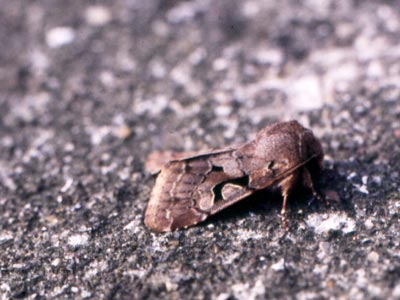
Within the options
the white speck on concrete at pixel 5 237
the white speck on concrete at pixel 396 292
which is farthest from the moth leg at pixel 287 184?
the white speck on concrete at pixel 5 237

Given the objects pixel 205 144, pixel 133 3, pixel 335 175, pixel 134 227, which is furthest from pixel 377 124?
pixel 133 3

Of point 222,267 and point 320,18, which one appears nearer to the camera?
point 222,267

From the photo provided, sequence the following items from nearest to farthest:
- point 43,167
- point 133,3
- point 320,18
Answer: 1. point 43,167
2. point 320,18
3. point 133,3

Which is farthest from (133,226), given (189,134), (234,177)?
(189,134)

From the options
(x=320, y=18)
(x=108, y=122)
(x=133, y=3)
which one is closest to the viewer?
(x=108, y=122)

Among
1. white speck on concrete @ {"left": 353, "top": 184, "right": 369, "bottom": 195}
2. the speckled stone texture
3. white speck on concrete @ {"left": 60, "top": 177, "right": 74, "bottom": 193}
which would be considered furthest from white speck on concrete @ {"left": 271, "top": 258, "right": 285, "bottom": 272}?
white speck on concrete @ {"left": 60, "top": 177, "right": 74, "bottom": 193}

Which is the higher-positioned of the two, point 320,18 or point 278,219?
point 320,18

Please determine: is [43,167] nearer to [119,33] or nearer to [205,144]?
[205,144]
